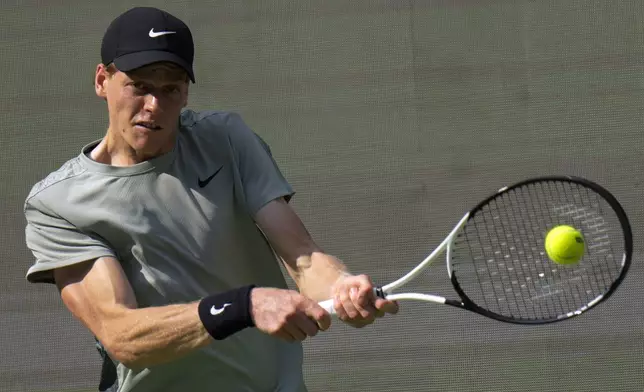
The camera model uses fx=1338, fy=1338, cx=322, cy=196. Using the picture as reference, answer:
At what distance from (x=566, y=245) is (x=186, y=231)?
2.23ft

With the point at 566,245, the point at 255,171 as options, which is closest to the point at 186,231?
the point at 255,171

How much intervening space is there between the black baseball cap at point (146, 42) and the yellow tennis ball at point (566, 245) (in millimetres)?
717

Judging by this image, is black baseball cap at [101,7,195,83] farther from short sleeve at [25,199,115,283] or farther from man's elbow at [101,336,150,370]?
man's elbow at [101,336,150,370]

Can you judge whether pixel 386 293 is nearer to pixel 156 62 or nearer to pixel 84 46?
pixel 156 62

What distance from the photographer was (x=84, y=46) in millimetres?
4223

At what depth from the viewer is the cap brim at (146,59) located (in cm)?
236

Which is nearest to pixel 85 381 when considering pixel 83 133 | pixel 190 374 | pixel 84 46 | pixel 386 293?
pixel 83 133

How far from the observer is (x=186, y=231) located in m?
2.41

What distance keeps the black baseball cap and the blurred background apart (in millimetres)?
1612

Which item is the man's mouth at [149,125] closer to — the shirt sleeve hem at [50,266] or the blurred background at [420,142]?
the shirt sleeve hem at [50,266]

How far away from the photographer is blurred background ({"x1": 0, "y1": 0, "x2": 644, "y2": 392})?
3.91 meters

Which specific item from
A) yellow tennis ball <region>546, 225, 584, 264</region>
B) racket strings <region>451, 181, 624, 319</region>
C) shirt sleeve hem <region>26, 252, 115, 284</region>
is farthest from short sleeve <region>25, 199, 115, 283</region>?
yellow tennis ball <region>546, 225, 584, 264</region>

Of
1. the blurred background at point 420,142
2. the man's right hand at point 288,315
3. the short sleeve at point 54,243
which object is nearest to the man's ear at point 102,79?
the short sleeve at point 54,243

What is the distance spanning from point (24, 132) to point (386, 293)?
226cm
